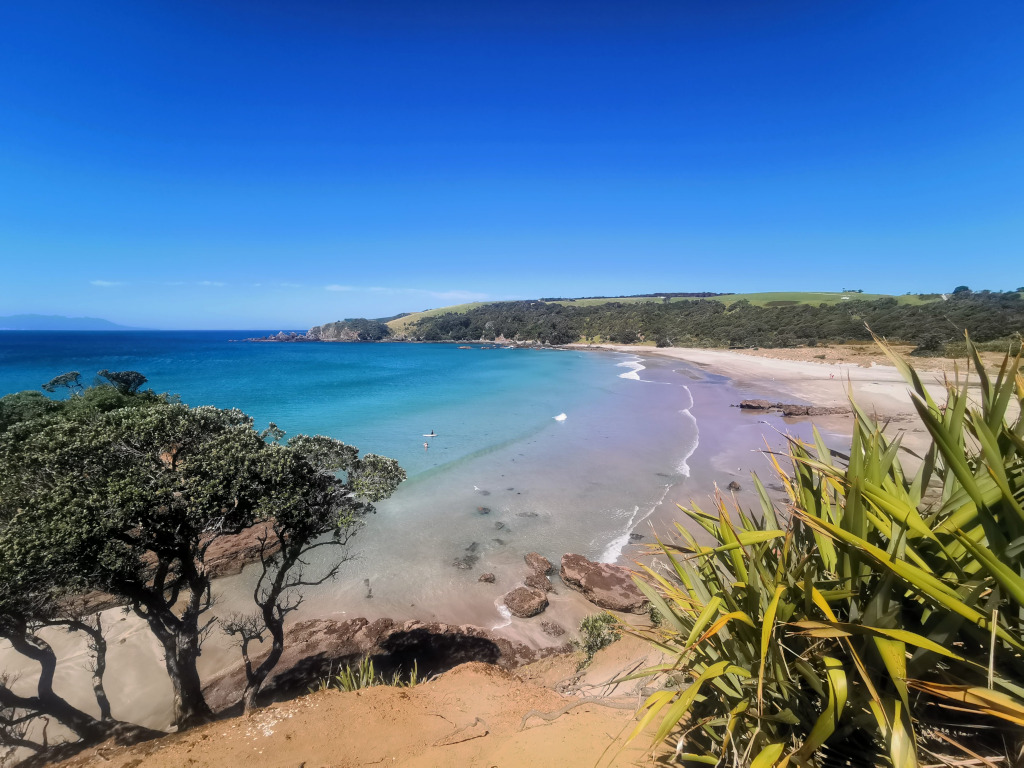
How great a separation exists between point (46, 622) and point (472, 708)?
663 centimetres

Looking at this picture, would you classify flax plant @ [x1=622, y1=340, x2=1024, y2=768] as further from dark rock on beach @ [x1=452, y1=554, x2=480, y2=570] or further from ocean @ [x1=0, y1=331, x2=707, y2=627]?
dark rock on beach @ [x1=452, y1=554, x2=480, y2=570]

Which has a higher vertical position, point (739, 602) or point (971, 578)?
point (971, 578)

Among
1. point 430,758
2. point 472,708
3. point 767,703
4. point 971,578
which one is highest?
point 971,578

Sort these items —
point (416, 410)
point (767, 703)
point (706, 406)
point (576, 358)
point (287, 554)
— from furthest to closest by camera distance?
1. point (576, 358)
2. point (416, 410)
3. point (706, 406)
4. point (287, 554)
5. point (767, 703)

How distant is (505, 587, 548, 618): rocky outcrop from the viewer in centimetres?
1179

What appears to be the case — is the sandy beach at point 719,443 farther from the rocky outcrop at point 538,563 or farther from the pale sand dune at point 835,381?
the rocky outcrop at point 538,563

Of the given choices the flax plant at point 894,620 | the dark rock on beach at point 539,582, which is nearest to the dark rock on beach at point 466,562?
the dark rock on beach at point 539,582

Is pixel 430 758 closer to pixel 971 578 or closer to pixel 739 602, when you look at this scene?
pixel 739 602

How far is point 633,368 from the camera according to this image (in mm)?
67812

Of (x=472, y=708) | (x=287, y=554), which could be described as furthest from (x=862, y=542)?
(x=287, y=554)

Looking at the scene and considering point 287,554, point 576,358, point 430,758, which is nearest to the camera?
point 430,758

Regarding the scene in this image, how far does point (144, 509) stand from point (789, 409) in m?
35.6

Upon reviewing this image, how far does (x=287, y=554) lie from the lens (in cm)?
845

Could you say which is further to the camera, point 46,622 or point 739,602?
point 46,622
